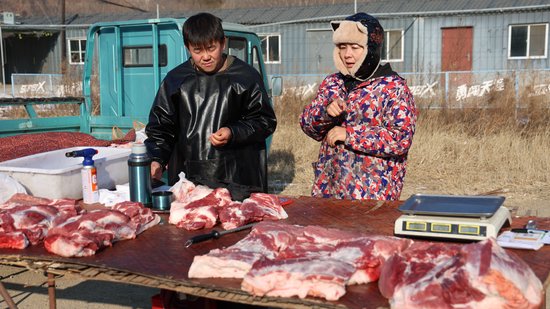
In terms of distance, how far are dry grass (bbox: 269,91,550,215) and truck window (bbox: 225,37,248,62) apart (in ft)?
7.18

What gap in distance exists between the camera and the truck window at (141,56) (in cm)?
786

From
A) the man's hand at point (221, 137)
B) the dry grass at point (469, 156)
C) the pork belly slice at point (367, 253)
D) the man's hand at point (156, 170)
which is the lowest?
the dry grass at point (469, 156)

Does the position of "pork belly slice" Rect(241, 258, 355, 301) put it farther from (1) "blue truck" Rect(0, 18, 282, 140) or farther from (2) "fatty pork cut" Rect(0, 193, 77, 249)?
(1) "blue truck" Rect(0, 18, 282, 140)

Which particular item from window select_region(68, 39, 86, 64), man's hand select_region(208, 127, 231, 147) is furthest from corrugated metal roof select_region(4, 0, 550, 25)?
man's hand select_region(208, 127, 231, 147)

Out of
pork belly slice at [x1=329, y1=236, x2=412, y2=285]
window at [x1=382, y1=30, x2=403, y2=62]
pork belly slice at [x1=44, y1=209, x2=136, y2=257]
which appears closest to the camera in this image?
pork belly slice at [x1=329, y1=236, x2=412, y2=285]

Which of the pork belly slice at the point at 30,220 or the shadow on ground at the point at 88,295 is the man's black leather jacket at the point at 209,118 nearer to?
the pork belly slice at the point at 30,220

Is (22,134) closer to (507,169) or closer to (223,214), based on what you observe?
(223,214)

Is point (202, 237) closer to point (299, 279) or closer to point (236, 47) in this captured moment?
point (299, 279)

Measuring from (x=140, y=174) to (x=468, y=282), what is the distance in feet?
6.76

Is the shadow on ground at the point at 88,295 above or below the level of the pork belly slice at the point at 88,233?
below

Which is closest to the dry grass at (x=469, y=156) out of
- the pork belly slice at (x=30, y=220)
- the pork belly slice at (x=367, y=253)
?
the pork belly slice at (x=367, y=253)

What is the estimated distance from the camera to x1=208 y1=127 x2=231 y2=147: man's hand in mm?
3760

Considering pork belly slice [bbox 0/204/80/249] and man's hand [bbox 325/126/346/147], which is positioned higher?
man's hand [bbox 325/126/346/147]

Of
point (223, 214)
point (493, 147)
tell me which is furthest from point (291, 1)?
point (223, 214)
